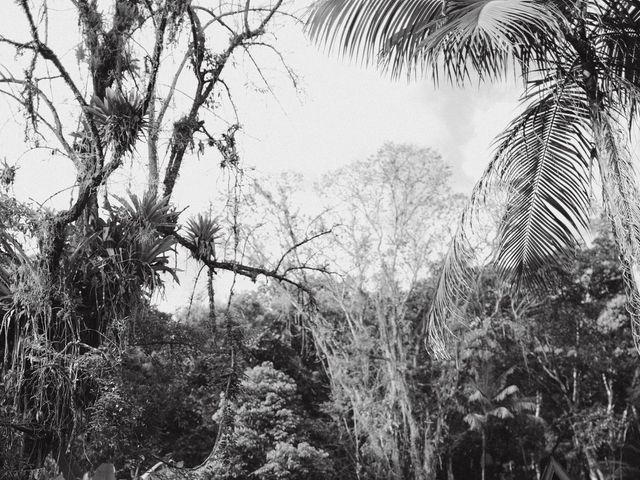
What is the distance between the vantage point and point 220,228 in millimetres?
4305

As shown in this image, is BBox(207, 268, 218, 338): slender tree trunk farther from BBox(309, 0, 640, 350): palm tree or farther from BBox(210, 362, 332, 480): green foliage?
BBox(210, 362, 332, 480): green foliage

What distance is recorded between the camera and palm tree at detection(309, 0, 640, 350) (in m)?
3.68

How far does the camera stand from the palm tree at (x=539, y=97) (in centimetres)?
368

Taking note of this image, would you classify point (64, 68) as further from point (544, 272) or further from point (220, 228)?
point (544, 272)

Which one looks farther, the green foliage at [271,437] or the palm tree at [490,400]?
the palm tree at [490,400]

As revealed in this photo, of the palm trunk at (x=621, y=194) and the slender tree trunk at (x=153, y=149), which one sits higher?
the slender tree trunk at (x=153, y=149)

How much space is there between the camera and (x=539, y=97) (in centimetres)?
464

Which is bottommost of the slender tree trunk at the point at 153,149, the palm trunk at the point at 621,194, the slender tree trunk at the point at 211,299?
the slender tree trunk at the point at 211,299

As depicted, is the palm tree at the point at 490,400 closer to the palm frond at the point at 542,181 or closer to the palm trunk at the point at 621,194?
the palm frond at the point at 542,181

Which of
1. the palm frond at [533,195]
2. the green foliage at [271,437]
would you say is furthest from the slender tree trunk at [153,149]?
the green foliage at [271,437]

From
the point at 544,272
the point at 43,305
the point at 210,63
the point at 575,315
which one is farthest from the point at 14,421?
the point at 575,315

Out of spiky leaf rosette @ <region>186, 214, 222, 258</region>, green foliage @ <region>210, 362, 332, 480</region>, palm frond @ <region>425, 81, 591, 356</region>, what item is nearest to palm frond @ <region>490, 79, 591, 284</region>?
palm frond @ <region>425, 81, 591, 356</region>

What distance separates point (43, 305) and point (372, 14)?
2.68m

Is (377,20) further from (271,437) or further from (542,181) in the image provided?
(271,437)
